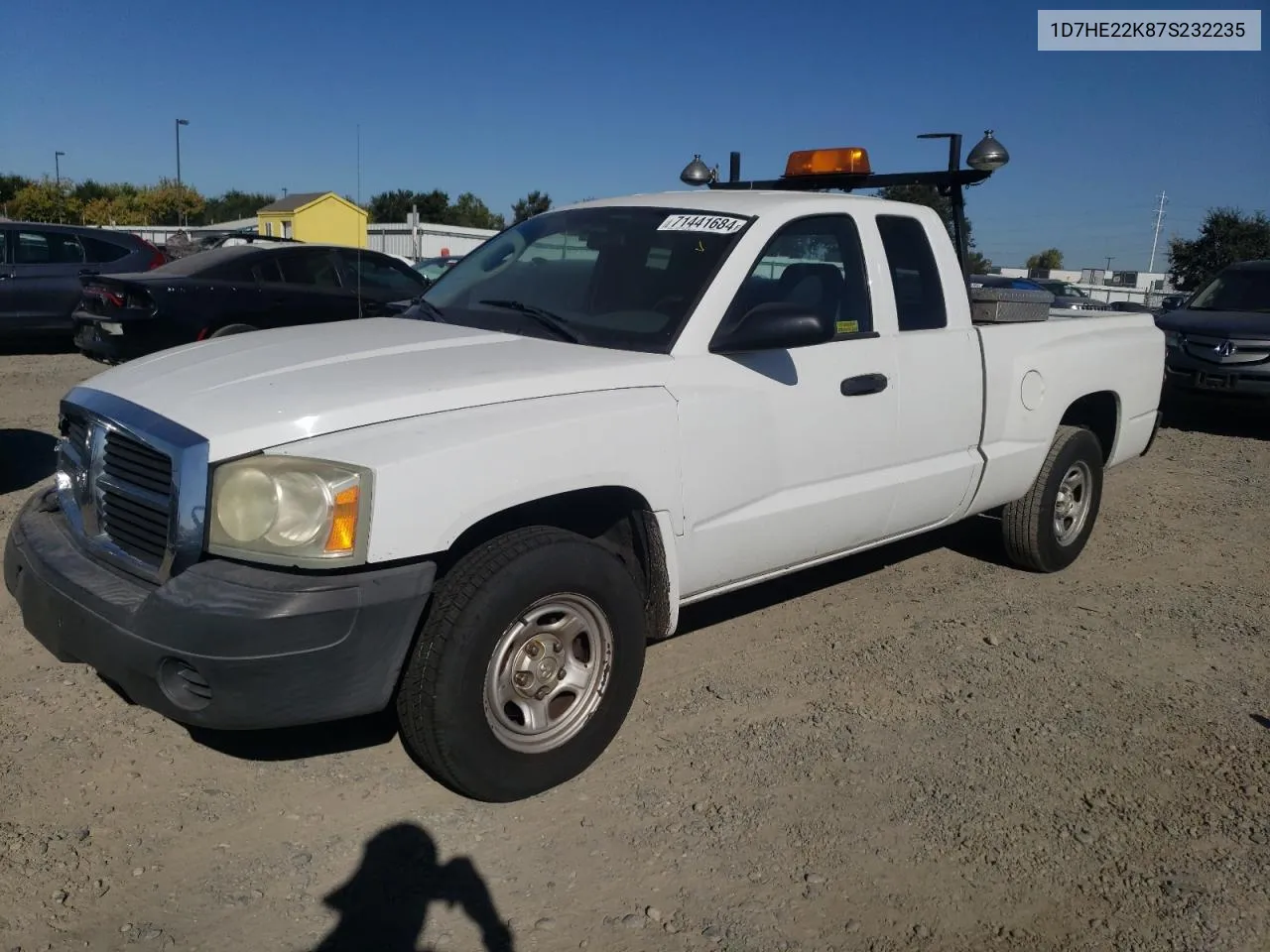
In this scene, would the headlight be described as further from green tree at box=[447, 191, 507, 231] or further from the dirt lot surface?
green tree at box=[447, 191, 507, 231]

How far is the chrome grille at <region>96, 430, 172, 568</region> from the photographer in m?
2.94

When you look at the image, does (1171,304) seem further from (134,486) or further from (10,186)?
(10,186)

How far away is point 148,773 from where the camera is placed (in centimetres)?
339

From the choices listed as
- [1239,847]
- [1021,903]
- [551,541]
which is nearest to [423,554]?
[551,541]

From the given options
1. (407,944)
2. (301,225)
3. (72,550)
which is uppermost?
(301,225)

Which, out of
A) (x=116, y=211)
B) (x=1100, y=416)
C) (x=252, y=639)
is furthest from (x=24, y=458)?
(x=116, y=211)

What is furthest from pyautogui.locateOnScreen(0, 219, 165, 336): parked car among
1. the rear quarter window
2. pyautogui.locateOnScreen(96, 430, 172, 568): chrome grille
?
pyautogui.locateOnScreen(96, 430, 172, 568): chrome grille

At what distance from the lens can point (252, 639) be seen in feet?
8.91

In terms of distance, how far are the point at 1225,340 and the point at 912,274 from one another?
7045 mm

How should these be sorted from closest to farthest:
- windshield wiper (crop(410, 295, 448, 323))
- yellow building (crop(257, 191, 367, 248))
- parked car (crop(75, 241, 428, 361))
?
windshield wiper (crop(410, 295, 448, 323)) < parked car (crop(75, 241, 428, 361)) < yellow building (crop(257, 191, 367, 248))

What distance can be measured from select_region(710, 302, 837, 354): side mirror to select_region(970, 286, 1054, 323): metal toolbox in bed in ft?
6.19

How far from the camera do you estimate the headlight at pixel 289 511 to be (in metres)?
2.79

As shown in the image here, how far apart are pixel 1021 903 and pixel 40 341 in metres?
14.1

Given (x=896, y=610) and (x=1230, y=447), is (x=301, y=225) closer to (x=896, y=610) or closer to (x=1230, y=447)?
(x=1230, y=447)
